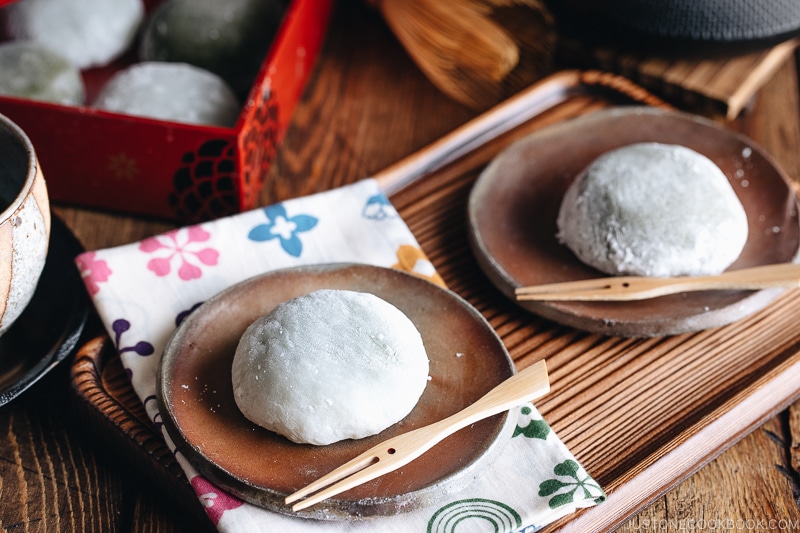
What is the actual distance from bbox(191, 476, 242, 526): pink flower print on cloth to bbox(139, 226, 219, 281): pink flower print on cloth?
20cm

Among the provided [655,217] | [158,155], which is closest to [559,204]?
[655,217]

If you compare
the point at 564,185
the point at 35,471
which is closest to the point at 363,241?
the point at 564,185

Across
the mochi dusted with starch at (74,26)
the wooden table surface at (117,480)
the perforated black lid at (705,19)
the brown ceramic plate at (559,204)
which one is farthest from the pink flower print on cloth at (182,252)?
the perforated black lid at (705,19)

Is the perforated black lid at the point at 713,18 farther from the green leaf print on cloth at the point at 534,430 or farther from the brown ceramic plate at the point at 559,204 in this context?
the green leaf print on cloth at the point at 534,430

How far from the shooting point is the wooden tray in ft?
1.78

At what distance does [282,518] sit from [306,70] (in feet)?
2.04

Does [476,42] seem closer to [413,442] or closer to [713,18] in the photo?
[713,18]

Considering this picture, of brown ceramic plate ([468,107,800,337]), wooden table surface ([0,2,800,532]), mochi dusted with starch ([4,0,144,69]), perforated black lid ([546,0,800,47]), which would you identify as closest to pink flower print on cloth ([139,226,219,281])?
wooden table surface ([0,2,800,532])

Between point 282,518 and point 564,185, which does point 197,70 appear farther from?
point 282,518

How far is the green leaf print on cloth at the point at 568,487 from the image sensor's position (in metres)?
0.50

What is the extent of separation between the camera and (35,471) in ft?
1.87

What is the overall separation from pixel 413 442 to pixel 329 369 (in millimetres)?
69

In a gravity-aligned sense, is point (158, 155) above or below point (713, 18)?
below

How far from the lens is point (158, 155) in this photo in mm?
719
